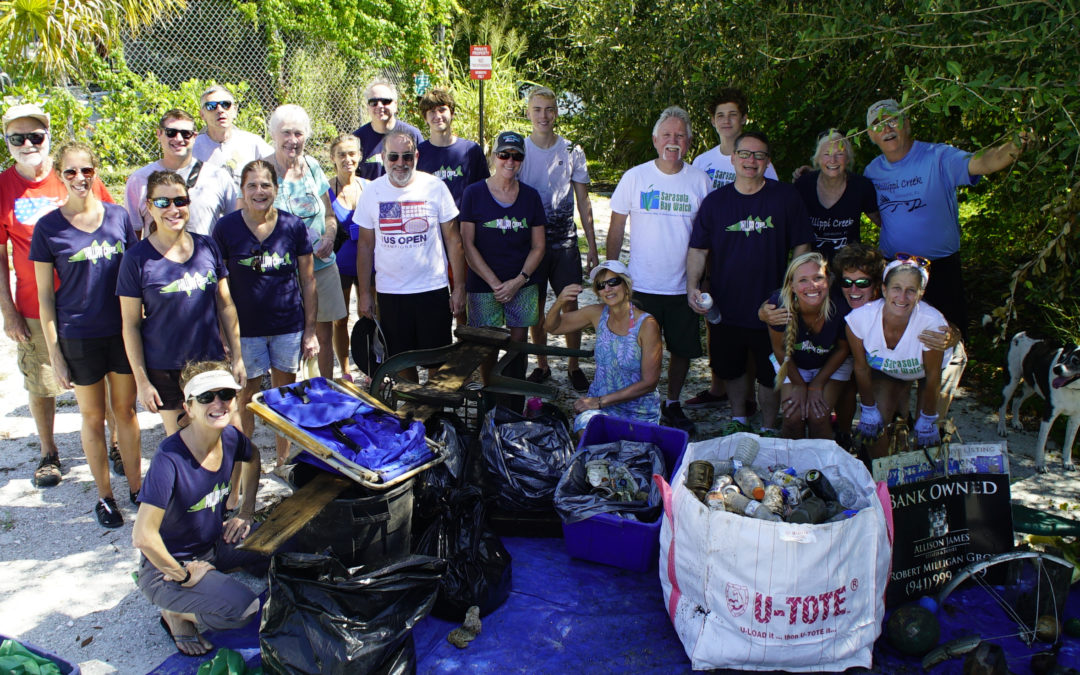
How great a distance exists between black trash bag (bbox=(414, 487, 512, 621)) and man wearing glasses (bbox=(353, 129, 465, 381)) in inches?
57.1

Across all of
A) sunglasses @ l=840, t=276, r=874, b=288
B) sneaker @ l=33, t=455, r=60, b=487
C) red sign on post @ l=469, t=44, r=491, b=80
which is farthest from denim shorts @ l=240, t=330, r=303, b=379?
red sign on post @ l=469, t=44, r=491, b=80

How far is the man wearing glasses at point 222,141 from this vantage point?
15.7 feet

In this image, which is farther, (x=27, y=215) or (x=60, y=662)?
(x=27, y=215)

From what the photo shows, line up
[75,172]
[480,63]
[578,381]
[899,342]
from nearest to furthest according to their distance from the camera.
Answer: [75,172], [899,342], [578,381], [480,63]

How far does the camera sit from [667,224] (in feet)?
15.5

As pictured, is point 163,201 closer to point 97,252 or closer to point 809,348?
point 97,252

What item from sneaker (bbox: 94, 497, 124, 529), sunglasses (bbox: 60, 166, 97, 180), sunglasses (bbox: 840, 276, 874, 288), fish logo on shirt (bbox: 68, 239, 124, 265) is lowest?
sneaker (bbox: 94, 497, 124, 529)

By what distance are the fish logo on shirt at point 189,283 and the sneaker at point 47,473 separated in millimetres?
1464

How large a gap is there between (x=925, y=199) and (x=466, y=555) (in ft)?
10.0

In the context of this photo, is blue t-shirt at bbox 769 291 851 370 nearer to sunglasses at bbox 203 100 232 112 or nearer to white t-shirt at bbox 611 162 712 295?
white t-shirt at bbox 611 162 712 295

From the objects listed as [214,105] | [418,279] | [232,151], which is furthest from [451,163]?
[214,105]

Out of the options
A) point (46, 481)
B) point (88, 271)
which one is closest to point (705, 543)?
point (88, 271)

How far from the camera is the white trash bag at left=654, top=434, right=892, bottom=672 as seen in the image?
9.04 ft

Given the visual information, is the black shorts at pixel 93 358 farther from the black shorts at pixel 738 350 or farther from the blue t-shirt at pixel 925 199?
the blue t-shirt at pixel 925 199
